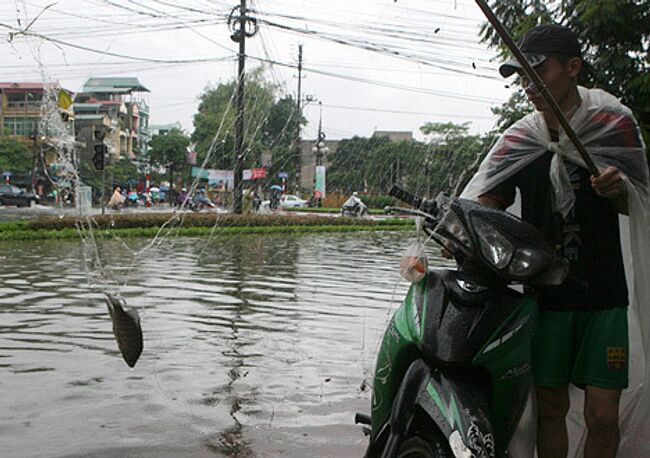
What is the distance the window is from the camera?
50.1m

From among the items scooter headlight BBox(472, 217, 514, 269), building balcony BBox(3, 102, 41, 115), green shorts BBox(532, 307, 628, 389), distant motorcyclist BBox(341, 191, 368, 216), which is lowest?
distant motorcyclist BBox(341, 191, 368, 216)

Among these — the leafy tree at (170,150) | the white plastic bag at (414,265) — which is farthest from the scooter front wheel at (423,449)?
the leafy tree at (170,150)

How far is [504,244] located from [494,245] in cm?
3

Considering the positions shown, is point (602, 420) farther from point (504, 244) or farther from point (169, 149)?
point (169, 149)

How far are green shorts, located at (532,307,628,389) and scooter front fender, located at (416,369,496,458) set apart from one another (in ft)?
1.23

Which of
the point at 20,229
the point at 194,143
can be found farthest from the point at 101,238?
the point at 194,143

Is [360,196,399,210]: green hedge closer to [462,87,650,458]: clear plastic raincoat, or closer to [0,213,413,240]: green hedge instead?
[462,87,650,458]: clear plastic raincoat

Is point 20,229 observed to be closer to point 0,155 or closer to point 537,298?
point 537,298

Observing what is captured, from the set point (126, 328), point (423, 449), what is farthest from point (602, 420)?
point (126, 328)

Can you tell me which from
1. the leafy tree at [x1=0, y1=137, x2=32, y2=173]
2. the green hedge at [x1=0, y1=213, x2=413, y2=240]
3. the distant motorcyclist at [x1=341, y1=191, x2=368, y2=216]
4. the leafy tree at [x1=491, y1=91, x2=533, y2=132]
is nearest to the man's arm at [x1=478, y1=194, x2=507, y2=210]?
the leafy tree at [x1=491, y1=91, x2=533, y2=132]

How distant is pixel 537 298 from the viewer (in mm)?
2572

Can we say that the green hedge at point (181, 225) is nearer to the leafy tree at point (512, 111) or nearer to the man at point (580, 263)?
the leafy tree at point (512, 111)

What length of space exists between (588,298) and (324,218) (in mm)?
26819

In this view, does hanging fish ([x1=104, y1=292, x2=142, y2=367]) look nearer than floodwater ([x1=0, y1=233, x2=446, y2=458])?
Yes
